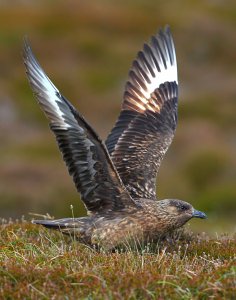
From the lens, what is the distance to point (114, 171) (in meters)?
7.14

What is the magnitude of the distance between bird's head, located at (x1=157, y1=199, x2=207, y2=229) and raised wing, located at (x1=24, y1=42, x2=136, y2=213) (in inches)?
12.0

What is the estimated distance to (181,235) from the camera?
8227 millimetres

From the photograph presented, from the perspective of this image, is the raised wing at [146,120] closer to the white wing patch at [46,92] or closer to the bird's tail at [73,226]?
the bird's tail at [73,226]

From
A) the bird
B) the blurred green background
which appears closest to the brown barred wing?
the bird

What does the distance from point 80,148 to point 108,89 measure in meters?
21.4

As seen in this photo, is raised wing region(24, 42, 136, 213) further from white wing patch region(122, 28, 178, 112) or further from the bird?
white wing patch region(122, 28, 178, 112)

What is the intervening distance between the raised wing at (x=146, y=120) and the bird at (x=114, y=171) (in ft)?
0.03

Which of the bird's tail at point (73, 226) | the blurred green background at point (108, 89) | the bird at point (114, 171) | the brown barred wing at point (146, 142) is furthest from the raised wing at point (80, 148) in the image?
the blurred green background at point (108, 89)

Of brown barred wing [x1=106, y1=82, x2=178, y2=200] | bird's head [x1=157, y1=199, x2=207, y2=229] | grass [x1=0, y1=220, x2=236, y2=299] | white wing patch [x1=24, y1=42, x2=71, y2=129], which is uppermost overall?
white wing patch [x1=24, y1=42, x2=71, y2=129]

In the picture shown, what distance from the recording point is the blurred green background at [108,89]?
18484mm

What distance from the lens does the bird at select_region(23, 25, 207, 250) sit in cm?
702

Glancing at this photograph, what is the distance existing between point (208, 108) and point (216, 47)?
26.1 feet

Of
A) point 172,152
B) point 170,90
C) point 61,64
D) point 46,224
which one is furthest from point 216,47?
point 46,224

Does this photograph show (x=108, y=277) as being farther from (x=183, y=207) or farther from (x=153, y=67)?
(x=153, y=67)
